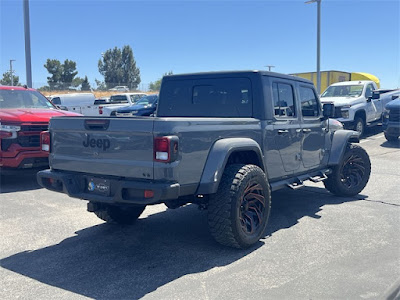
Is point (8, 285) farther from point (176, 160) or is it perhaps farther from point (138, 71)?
point (138, 71)

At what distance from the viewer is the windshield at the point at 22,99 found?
27.9 feet

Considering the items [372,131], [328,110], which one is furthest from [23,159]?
[372,131]

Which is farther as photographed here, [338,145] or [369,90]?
[369,90]

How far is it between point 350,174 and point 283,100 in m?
2.48

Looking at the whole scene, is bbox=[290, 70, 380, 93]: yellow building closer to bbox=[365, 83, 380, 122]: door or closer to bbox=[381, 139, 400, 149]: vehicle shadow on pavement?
bbox=[365, 83, 380, 122]: door

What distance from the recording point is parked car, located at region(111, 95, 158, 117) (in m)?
16.2

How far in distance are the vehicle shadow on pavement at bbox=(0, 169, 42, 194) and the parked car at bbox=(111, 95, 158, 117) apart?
7697 mm

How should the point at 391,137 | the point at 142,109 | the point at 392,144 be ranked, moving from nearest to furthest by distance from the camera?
the point at 391,137 < the point at 392,144 < the point at 142,109

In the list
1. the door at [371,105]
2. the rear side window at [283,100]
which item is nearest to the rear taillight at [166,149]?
the rear side window at [283,100]

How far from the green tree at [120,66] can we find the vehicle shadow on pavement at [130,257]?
68.6 metres

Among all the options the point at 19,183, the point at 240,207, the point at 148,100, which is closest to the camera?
the point at 240,207

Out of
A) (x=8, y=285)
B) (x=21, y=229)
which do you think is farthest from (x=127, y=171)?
(x=21, y=229)

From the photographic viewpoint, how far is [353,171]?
23.4ft

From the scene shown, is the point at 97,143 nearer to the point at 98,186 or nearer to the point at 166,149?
the point at 98,186
